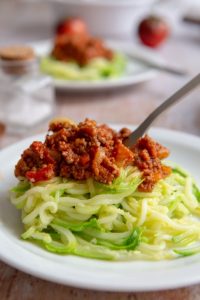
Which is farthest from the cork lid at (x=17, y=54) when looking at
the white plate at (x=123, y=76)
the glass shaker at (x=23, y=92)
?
the white plate at (x=123, y=76)

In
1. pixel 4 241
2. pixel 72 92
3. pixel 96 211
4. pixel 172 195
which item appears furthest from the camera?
pixel 72 92

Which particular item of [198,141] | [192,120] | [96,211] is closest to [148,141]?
[96,211]

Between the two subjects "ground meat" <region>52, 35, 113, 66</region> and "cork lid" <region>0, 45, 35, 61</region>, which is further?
"ground meat" <region>52, 35, 113, 66</region>

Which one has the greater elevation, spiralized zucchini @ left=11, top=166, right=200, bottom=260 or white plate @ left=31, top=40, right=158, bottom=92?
white plate @ left=31, top=40, right=158, bottom=92

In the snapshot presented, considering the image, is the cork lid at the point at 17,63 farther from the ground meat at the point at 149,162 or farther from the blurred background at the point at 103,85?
the ground meat at the point at 149,162

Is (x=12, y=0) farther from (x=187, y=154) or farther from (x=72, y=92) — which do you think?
(x=187, y=154)

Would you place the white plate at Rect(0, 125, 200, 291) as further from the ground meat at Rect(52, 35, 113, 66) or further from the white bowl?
the white bowl

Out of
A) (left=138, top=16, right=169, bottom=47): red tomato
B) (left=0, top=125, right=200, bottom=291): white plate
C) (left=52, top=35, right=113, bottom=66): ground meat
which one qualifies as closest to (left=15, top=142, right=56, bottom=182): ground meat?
(left=0, top=125, right=200, bottom=291): white plate
